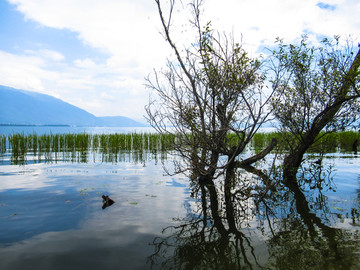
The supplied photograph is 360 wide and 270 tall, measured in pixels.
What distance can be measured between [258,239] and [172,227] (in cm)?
173

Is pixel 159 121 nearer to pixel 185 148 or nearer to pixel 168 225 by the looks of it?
pixel 185 148

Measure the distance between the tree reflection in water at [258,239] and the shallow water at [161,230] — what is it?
16mm

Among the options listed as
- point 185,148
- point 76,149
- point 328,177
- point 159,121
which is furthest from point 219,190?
point 76,149

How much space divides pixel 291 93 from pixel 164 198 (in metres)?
6.26

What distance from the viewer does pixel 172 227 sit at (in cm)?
543

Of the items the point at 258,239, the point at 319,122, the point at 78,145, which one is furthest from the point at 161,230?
the point at 78,145

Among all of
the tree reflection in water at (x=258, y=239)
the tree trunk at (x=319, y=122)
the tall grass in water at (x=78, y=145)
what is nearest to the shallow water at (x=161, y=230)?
the tree reflection in water at (x=258, y=239)

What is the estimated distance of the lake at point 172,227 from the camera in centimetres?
405

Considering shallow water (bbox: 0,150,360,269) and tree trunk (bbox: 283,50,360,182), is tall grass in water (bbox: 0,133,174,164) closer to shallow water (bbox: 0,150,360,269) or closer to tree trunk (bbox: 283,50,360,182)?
tree trunk (bbox: 283,50,360,182)

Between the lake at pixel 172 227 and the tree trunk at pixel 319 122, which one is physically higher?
the tree trunk at pixel 319 122

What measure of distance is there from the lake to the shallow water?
16mm

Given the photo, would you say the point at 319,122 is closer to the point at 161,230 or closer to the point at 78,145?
the point at 161,230

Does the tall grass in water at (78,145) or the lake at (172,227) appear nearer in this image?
the lake at (172,227)

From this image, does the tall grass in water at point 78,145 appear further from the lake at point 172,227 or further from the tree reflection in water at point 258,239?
the tree reflection in water at point 258,239
